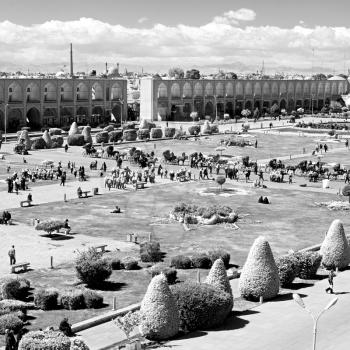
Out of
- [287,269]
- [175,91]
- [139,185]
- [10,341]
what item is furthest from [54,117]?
[10,341]

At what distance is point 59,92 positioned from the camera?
344 ft

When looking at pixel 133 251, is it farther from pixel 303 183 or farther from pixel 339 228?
pixel 303 183

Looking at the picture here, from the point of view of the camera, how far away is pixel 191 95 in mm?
129250

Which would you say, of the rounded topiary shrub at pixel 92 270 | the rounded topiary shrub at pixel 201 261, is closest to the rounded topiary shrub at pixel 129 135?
the rounded topiary shrub at pixel 201 261

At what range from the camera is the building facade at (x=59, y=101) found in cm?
9875

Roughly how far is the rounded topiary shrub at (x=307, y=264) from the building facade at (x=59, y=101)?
2633 inches

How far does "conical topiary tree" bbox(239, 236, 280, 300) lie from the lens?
89.6 feet

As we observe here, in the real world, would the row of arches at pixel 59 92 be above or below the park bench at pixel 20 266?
above

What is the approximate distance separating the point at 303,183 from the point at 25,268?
32.8 metres

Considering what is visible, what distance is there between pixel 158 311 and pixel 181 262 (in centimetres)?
927

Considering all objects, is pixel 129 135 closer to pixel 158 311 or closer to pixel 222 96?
pixel 222 96

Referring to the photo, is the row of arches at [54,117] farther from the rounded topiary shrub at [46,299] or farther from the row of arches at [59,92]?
the rounded topiary shrub at [46,299]

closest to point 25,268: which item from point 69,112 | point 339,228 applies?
point 339,228

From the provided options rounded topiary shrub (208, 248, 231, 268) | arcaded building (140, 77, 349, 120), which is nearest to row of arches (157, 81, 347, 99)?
arcaded building (140, 77, 349, 120)
